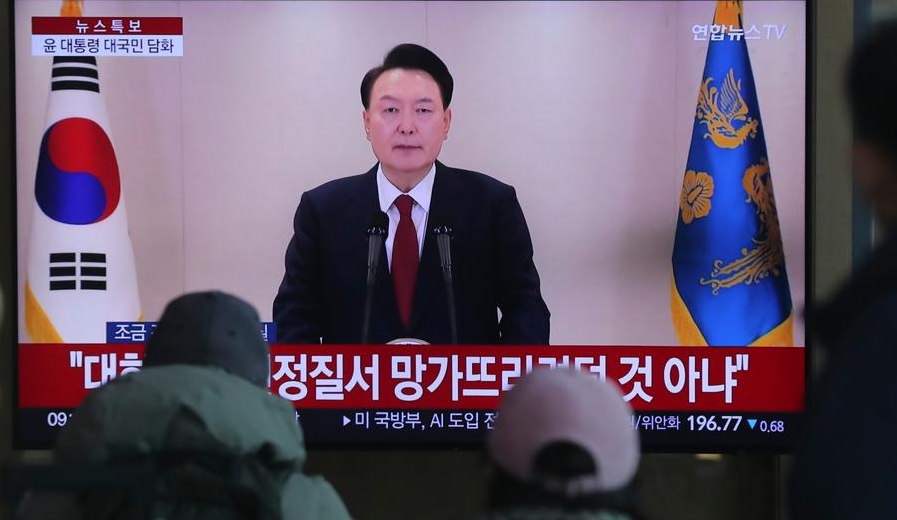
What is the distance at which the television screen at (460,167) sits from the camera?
3.58 meters

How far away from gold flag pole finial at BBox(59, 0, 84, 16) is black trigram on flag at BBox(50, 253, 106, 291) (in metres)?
0.78

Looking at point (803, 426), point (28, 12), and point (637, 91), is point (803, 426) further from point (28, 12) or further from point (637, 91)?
point (28, 12)

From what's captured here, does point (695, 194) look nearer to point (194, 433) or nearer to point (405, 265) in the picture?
point (405, 265)

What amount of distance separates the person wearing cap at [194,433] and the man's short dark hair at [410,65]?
6.61ft

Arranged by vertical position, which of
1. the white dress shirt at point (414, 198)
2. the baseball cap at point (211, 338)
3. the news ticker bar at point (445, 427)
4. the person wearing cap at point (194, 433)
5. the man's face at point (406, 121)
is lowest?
the news ticker bar at point (445, 427)

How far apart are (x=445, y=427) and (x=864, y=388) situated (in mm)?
2409

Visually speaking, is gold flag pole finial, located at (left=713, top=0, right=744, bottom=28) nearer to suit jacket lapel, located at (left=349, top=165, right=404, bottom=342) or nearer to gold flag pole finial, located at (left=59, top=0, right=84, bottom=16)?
suit jacket lapel, located at (left=349, top=165, right=404, bottom=342)

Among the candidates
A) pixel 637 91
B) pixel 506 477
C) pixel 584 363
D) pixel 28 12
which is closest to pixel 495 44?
pixel 637 91

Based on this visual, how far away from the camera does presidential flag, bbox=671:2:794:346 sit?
3602mm

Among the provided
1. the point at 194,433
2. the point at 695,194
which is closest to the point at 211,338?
the point at 194,433

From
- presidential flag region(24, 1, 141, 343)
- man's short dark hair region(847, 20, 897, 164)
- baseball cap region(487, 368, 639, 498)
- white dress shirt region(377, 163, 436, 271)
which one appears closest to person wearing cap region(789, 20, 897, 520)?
man's short dark hair region(847, 20, 897, 164)

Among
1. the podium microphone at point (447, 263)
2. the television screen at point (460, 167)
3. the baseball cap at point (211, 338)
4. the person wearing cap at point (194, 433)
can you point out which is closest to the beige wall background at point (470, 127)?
the television screen at point (460, 167)

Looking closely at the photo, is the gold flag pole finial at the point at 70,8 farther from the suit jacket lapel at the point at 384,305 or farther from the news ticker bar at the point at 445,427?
the news ticker bar at the point at 445,427

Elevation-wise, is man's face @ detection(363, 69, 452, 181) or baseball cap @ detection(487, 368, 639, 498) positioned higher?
man's face @ detection(363, 69, 452, 181)
